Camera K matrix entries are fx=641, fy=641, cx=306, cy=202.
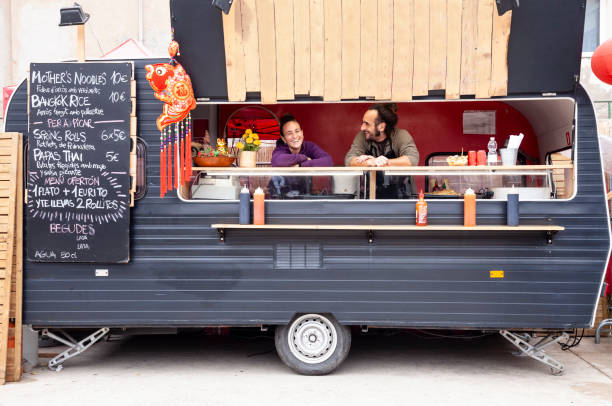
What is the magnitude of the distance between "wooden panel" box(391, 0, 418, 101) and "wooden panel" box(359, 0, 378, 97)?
18cm

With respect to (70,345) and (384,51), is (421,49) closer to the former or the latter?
(384,51)

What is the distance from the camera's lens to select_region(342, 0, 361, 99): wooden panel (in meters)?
5.71

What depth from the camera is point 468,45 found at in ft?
18.7

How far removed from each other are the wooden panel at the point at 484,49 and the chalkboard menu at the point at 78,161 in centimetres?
318

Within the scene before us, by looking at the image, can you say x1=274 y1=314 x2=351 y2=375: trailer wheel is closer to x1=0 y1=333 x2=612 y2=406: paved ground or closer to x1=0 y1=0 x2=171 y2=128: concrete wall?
x1=0 y1=333 x2=612 y2=406: paved ground

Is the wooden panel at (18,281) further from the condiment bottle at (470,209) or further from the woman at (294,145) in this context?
the condiment bottle at (470,209)

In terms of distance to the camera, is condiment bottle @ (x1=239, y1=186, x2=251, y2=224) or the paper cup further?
the paper cup

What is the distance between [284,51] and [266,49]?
0.16 metres

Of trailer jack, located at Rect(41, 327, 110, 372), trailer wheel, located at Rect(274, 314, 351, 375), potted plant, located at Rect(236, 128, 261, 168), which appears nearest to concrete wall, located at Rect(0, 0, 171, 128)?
potted plant, located at Rect(236, 128, 261, 168)

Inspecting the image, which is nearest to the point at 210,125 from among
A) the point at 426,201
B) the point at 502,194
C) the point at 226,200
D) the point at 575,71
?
the point at 226,200

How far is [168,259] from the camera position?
5949 mm

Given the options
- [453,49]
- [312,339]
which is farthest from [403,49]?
[312,339]

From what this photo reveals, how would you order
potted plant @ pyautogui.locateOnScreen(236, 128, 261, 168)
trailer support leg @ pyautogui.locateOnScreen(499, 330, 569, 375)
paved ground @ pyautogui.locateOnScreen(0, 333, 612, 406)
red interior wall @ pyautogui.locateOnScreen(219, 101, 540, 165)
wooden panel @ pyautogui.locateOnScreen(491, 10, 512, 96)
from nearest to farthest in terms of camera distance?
paved ground @ pyautogui.locateOnScreen(0, 333, 612, 406)
wooden panel @ pyautogui.locateOnScreen(491, 10, 512, 96)
trailer support leg @ pyautogui.locateOnScreen(499, 330, 569, 375)
potted plant @ pyautogui.locateOnScreen(236, 128, 261, 168)
red interior wall @ pyautogui.locateOnScreen(219, 101, 540, 165)

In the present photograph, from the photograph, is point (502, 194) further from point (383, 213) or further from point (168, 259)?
point (168, 259)
